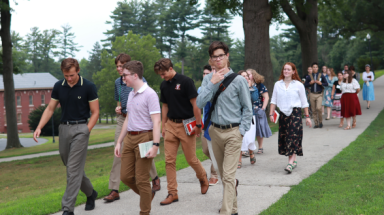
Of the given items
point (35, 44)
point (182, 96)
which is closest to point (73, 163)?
point (182, 96)

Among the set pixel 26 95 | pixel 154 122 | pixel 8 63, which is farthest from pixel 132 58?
pixel 154 122

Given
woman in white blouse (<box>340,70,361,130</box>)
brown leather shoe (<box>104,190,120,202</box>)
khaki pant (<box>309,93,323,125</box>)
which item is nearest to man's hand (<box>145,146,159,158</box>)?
brown leather shoe (<box>104,190,120,202</box>)

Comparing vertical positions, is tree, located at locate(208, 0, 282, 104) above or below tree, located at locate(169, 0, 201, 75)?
below

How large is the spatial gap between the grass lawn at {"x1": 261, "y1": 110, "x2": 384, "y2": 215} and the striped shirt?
183cm

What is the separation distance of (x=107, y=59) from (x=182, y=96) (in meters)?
58.9

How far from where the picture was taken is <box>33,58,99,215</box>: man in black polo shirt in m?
4.89

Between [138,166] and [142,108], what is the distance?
0.71 m

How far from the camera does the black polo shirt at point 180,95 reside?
5.49m

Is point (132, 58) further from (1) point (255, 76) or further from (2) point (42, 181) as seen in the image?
(1) point (255, 76)

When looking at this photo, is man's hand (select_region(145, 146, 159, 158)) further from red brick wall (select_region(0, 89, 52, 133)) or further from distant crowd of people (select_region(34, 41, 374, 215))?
Answer: red brick wall (select_region(0, 89, 52, 133))

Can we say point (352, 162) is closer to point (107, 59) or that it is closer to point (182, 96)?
point (182, 96)

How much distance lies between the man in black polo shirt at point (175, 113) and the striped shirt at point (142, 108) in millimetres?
819

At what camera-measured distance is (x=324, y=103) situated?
→ 16453mm

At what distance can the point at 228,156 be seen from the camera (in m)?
4.64
